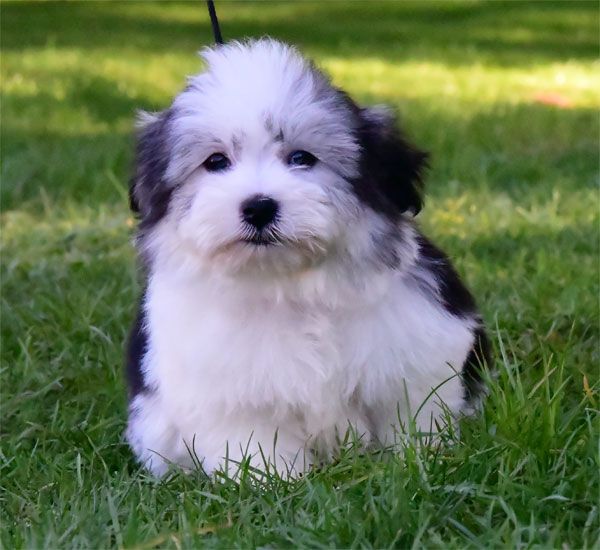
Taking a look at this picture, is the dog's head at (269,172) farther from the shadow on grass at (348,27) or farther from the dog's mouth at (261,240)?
the shadow on grass at (348,27)

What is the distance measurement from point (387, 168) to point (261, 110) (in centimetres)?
45

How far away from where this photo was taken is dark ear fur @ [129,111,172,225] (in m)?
3.12

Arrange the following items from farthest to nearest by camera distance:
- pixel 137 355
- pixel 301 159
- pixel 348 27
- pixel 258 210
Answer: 1. pixel 348 27
2. pixel 137 355
3. pixel 301 159
4. pixel 258 210

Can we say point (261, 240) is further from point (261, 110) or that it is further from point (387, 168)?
point (387, 168)

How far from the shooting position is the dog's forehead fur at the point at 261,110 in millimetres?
2926

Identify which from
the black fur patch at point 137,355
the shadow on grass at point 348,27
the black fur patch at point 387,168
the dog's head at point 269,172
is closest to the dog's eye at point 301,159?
the dog's head at point 269,172

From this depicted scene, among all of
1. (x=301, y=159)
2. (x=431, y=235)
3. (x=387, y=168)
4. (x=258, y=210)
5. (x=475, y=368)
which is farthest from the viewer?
(x=431, y=235)

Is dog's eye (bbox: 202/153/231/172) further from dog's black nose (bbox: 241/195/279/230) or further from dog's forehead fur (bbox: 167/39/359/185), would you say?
dog's black nose (bbox: 241/195/279/230)

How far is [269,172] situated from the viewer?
2.93 metres

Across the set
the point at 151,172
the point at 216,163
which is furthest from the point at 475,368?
the point at 151,172

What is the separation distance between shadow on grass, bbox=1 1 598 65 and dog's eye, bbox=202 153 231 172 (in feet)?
34.2

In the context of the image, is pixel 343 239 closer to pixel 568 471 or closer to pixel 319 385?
pixel 319 385

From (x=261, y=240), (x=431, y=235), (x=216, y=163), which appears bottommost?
(x=431, y=235)

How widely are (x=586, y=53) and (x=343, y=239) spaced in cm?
1211
